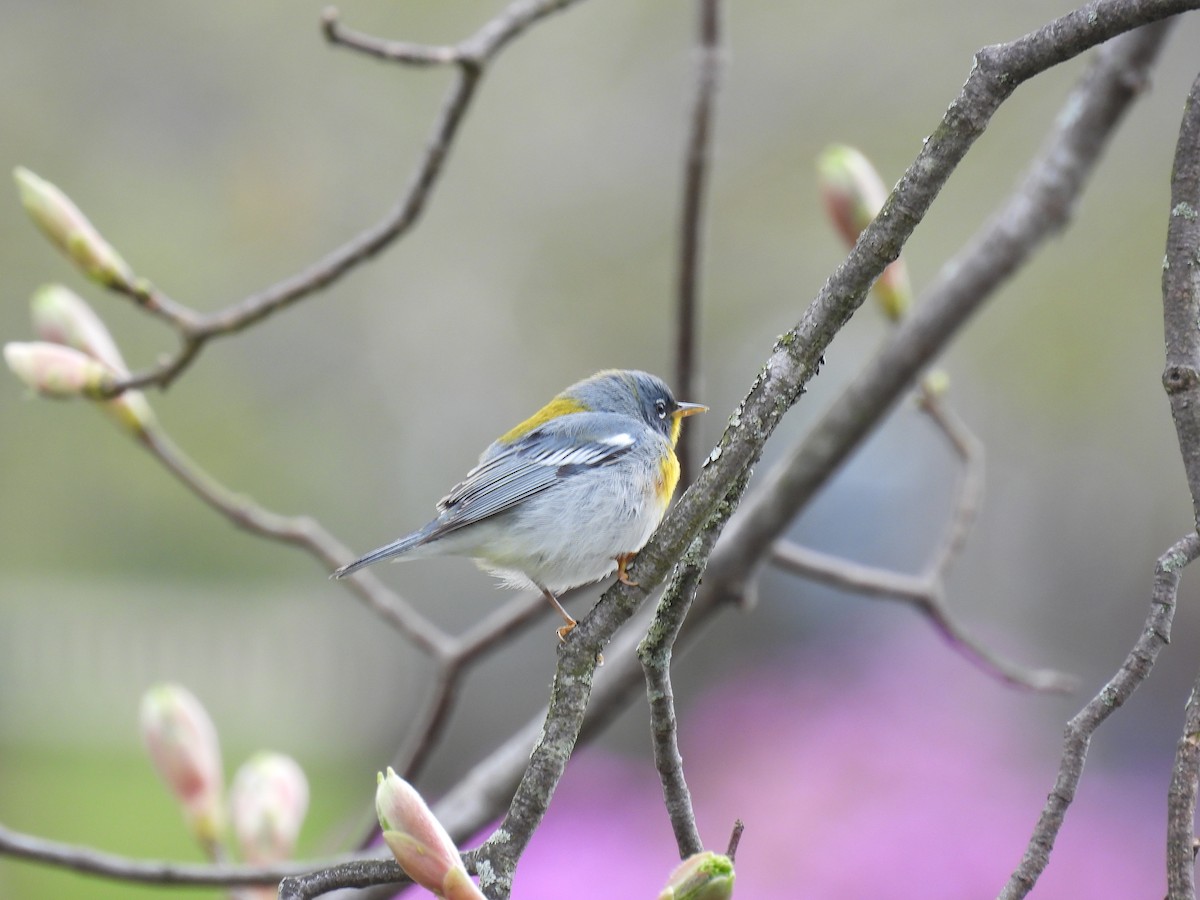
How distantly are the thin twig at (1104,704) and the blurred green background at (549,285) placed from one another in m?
3.61

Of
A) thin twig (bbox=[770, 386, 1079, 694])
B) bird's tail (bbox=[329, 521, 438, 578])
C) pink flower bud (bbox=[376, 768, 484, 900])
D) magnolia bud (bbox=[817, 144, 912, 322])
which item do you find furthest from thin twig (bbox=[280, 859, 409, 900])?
magnolia bud (bbox=[817, 144, 912, 322])

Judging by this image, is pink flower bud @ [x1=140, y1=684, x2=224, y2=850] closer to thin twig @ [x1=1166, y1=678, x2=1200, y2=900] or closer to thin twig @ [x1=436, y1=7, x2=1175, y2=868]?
thin twig @ [x1=436, y1=7, x2=1175, y2=868]

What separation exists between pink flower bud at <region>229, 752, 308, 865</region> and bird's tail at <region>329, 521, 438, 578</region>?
0.82 ft

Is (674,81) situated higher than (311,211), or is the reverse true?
(674,81)

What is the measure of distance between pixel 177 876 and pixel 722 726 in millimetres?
2746

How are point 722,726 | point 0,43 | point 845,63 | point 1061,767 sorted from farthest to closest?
1. point 0,43
2. point 845,63
3. point 722,726
4. point 1061,767

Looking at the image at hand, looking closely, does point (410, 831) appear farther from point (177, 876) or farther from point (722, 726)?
point (722, 726)

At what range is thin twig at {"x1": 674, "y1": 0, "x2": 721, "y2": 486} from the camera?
5.20 feet

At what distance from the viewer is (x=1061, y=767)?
0.63m

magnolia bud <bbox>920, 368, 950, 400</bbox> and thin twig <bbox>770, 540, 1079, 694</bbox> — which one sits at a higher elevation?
magnolia bud <bbox>920, 368, 950, 400</bbox>

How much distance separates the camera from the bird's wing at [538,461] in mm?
1763

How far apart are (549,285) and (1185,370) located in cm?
457

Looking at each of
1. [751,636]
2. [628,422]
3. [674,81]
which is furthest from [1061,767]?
[751,636]

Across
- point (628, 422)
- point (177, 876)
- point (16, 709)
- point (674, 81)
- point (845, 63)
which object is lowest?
point (16, 709)
